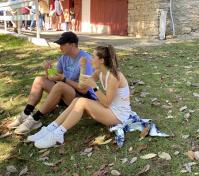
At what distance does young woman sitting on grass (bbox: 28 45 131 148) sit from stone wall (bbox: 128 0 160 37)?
9739 mm

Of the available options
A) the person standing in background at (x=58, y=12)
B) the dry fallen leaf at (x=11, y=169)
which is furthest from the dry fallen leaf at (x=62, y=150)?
the person standing in background at (x=58, y=12)

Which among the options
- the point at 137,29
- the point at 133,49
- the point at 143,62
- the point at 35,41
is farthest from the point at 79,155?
the point at 137,29

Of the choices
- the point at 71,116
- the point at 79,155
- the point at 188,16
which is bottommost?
the point at 79,155

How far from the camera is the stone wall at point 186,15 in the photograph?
1503cm

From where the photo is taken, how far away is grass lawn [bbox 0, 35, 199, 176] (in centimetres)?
473

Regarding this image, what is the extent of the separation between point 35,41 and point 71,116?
8035mm

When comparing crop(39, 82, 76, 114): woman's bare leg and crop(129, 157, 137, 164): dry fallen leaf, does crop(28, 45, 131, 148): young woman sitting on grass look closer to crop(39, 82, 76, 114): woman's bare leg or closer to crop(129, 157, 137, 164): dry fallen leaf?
crop(39, 82, 76, 114): woman's bare leg

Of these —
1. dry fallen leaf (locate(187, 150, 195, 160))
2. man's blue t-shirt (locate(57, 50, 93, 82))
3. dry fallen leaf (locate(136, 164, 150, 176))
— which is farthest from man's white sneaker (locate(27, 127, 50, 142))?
dry fallen leaf (locate(187, 150, 195, 160))

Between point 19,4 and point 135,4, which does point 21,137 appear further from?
point 135,4

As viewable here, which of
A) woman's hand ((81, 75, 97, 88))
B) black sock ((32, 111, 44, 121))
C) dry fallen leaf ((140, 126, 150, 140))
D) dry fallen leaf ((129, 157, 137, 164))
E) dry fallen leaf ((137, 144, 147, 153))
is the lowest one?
dry fallen leaf ((129, 157, 137, 164))

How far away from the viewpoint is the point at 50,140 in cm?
514

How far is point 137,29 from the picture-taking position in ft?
51.7

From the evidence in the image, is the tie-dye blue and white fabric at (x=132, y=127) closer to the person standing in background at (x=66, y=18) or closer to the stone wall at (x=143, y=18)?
the stone wall at (x=143, y=18)

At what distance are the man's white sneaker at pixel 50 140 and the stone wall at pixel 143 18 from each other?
32.9 ft
